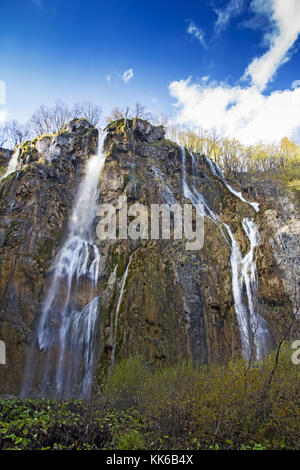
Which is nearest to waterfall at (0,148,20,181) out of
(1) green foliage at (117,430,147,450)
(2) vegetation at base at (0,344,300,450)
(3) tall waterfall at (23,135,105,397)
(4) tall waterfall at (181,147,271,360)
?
(3) tall waterfall at (23,135,105,397)

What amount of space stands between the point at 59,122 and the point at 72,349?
40307 millimetres

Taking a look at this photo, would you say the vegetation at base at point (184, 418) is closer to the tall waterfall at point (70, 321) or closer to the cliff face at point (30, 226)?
the tall waterfall at point (70, 321)

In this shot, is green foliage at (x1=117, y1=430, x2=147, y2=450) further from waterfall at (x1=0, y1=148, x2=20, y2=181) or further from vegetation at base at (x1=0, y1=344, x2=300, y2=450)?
waterfall at (x1=0, y1=148, x2=20, y2=181)

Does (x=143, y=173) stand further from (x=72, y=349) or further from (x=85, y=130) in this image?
(x=72, y=349)

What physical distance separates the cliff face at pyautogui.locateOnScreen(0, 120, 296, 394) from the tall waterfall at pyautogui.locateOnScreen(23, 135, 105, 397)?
58 cm

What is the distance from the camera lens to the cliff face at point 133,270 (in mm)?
16844

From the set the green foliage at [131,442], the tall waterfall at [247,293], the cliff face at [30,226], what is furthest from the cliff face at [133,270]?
the green foliage at [131,442]

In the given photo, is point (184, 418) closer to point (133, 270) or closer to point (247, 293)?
point (133, 270)

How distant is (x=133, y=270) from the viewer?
60.4ft

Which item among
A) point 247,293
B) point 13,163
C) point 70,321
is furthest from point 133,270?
point 13,163

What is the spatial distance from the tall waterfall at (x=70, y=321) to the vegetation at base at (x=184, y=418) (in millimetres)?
4497

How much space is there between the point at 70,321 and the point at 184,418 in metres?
11.0

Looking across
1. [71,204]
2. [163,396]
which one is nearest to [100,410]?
[163,396]
